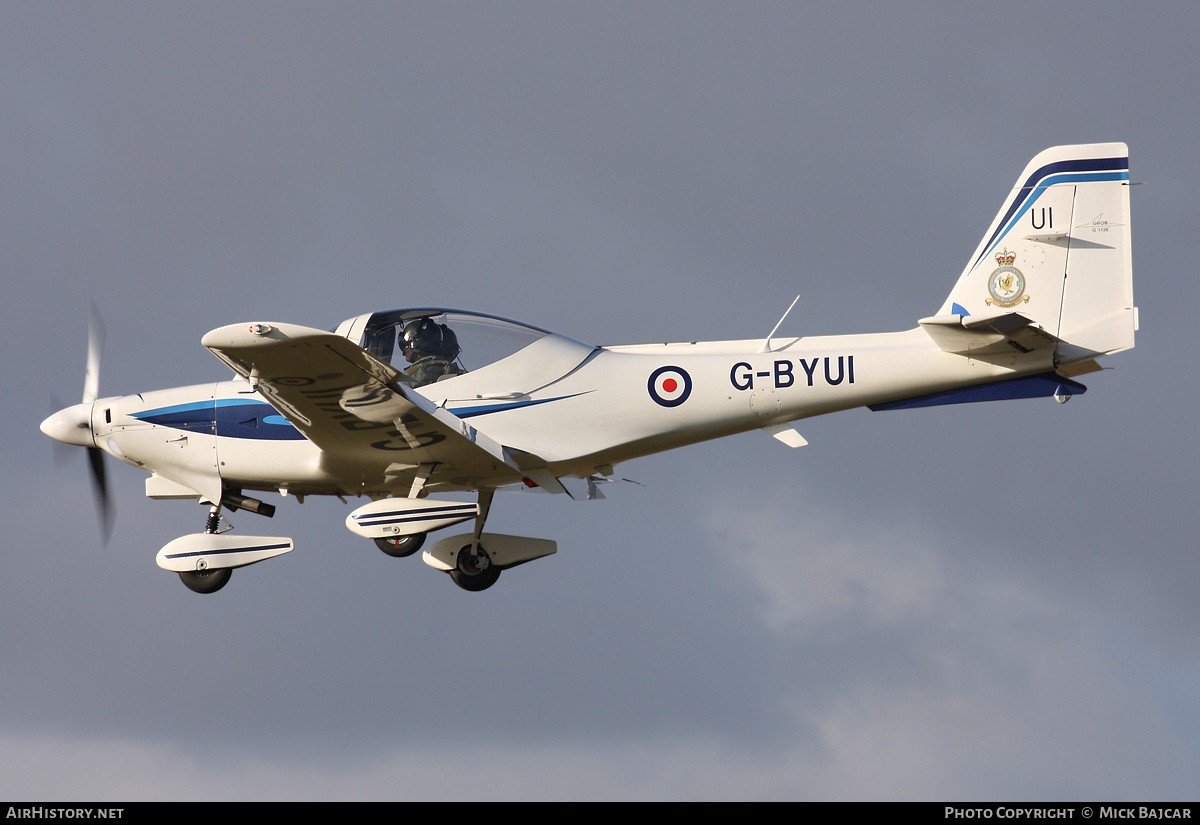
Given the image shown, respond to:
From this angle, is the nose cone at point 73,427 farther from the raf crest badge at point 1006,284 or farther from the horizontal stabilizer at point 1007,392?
the raf crest badge at point 1006,284

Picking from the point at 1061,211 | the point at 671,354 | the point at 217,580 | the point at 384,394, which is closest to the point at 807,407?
the point at 671,354

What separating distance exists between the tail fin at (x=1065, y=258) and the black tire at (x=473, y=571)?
200 inches

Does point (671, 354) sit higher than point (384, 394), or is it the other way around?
point (671, 354)

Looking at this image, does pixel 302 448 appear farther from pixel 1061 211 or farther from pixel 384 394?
pixel 1061 211

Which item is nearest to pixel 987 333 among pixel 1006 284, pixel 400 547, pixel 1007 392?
pixel 1007 392

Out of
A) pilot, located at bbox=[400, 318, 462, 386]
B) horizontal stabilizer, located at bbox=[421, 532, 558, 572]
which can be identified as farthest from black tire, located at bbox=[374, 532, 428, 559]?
pilot, located at bbox=[400, 318, 462, 386]

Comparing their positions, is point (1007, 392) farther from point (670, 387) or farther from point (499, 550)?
point (499, 550)

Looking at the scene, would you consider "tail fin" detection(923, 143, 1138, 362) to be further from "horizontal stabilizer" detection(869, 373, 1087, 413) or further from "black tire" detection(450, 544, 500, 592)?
"black tire" detection(450, 544, 500, 592)

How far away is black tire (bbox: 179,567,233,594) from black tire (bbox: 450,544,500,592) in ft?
7.33

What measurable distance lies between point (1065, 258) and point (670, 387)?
3.93 meters

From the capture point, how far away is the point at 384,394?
10891mm

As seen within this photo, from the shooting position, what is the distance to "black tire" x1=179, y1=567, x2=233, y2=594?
40.3ft
